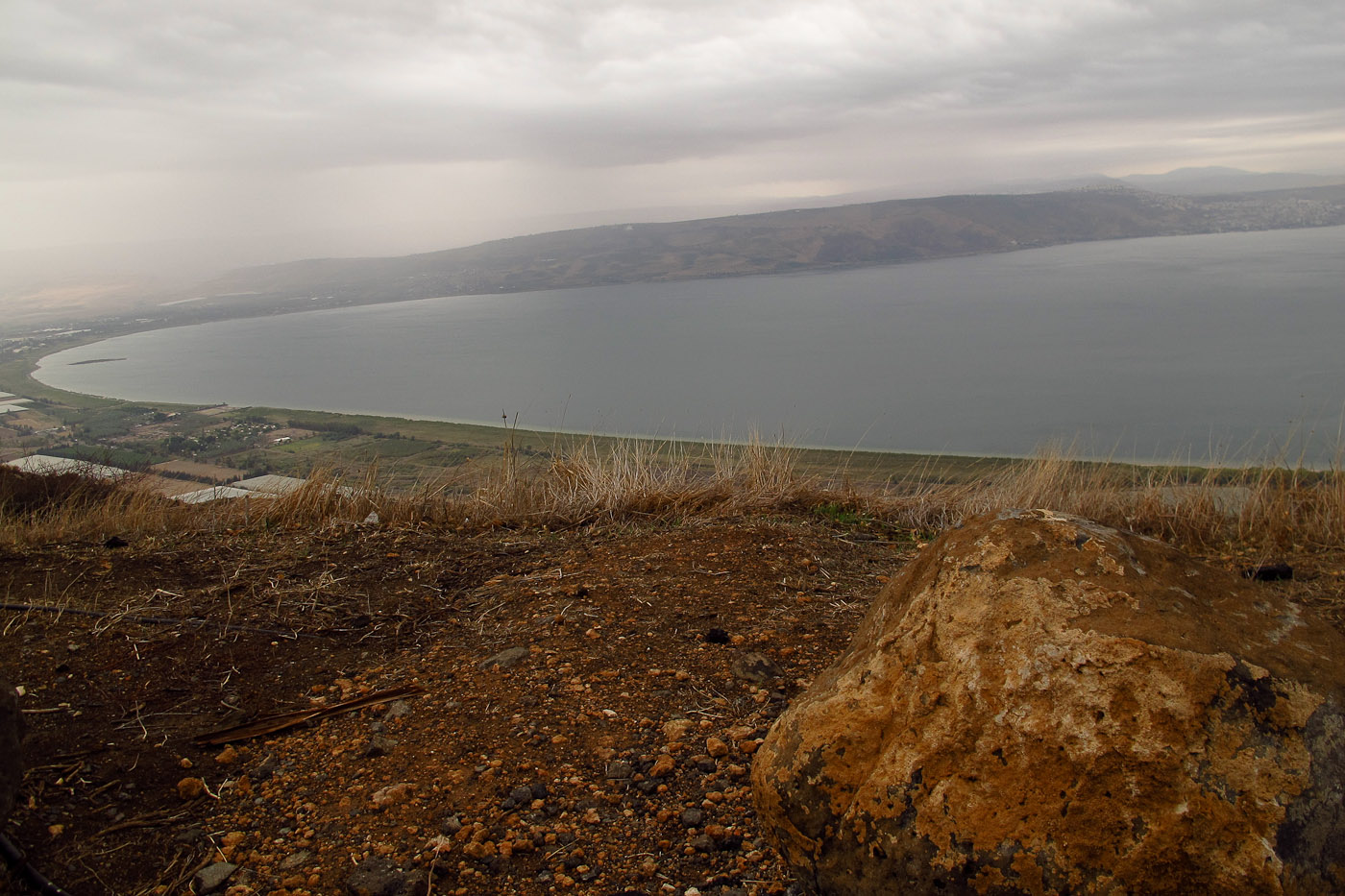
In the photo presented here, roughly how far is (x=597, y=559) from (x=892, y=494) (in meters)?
3.78

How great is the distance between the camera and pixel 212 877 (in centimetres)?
218

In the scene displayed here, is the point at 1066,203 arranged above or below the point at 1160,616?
above

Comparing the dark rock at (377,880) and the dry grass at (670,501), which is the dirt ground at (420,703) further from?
the dry grass at (670,501)

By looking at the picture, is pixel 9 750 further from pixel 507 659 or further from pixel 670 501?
pixel 670 501

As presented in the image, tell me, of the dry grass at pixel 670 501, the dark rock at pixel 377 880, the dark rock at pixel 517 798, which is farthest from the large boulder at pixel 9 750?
the dry grass at pixel 670 501

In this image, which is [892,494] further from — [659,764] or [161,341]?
[161,341]


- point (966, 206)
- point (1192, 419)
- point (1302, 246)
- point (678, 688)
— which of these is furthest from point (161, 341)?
point (1302, 246)

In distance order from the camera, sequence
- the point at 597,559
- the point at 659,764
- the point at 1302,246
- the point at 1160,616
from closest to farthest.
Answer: the point at 1160,616 → the point at 659,764 → the point at 597,559 → the point at 1302,246

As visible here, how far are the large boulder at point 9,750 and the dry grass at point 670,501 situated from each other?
12.4 ft

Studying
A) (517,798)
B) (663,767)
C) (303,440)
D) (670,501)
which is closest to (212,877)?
(517,798)

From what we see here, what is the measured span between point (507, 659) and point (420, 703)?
0.42 metres

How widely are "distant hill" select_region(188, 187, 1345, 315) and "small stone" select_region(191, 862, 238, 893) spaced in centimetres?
8131

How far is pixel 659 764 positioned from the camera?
261 centimetres

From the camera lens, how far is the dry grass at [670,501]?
600 cm
